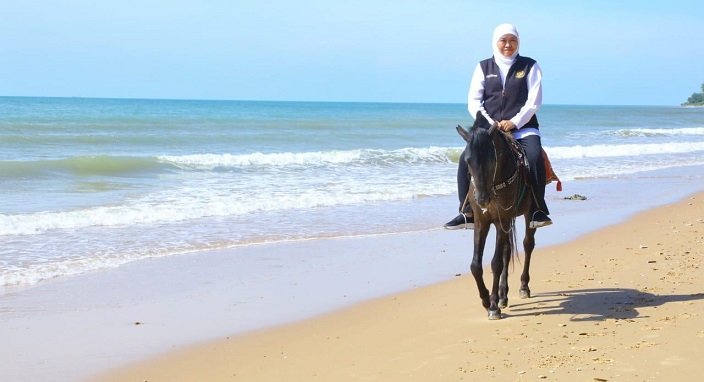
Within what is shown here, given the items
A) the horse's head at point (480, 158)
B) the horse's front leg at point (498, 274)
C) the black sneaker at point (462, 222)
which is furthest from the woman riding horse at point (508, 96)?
the horse's head at point (480, 158)

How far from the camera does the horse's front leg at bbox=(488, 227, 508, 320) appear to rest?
683cm

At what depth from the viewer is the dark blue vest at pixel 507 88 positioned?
279 inches

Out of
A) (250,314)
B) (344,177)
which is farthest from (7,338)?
(344,177)

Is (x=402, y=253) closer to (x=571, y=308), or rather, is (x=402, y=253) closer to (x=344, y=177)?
(x=571, y=308)

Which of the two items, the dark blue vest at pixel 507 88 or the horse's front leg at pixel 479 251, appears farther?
the dark blue vest at pixel 507 88

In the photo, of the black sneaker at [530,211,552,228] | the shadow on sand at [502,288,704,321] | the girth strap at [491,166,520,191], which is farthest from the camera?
the black sneaker at [530,211,552,228]

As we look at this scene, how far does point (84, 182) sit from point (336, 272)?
36.7 ft

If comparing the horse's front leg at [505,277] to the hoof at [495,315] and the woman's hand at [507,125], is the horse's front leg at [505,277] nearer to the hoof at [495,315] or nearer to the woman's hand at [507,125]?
the hoof at [495,315]

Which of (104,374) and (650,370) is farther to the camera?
(104,374)

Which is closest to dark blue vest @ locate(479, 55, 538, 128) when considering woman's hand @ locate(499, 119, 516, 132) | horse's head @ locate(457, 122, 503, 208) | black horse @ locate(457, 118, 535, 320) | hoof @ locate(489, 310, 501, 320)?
woman's hand @ locate(499, 119, 516, 132)

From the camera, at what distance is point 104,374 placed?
5.63 metres

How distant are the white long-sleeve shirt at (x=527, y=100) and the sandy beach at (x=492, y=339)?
1.49 meters

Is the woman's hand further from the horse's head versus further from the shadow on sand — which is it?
the shadow on sand

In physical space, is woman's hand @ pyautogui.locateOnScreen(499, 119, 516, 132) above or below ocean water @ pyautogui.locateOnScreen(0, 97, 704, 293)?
above
